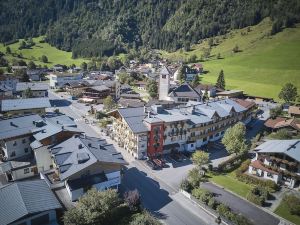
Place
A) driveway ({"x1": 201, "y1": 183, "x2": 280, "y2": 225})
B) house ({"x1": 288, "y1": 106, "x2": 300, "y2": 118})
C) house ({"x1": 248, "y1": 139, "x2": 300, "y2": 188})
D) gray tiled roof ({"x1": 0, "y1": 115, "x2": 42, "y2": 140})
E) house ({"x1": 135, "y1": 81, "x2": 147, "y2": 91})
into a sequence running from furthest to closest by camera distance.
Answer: house ({"x1": 135, "y1": 81, "x2": 147, "y2": 91})
house ({"x1": 288, "y1": 106, "x2": 300, "y2": 118})
gray tiled roof ({"x1": 0, "y1": 115, "x2": 42, "y2": 140})
house ({"x1": 248, "y1": 139, "x2": 300, "y2": 188})
driveway ({"x1": 201, "y1": 183, "x2": 280, "y2": 225})

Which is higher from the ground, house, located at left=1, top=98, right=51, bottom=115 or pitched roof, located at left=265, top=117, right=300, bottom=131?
house, located at left=1, top=98, right=51, bottom=115

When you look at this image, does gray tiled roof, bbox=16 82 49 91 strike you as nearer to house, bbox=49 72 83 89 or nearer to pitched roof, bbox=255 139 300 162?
house, bbox=49 72 83 89

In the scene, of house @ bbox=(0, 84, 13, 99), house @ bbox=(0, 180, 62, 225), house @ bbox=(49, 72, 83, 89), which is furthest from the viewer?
house @ bbox=(49, 72, 83, 89)

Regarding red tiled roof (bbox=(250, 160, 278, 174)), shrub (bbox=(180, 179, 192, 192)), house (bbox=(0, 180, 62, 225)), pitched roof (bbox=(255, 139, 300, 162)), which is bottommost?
shrub (bbox=(180, 179, 192, 192))

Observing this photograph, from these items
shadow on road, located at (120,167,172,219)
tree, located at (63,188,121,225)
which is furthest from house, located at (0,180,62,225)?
shadow on road, located at (120,167,172,219)

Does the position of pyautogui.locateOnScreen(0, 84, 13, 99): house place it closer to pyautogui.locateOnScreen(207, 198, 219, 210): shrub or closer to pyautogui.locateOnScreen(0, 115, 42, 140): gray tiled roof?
pyautogui.locateOnScreen(0, 115, 42, 140): gray tiled roof

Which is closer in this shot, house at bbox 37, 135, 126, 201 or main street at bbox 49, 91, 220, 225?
main street at bbox 49, 91, 220, 225
